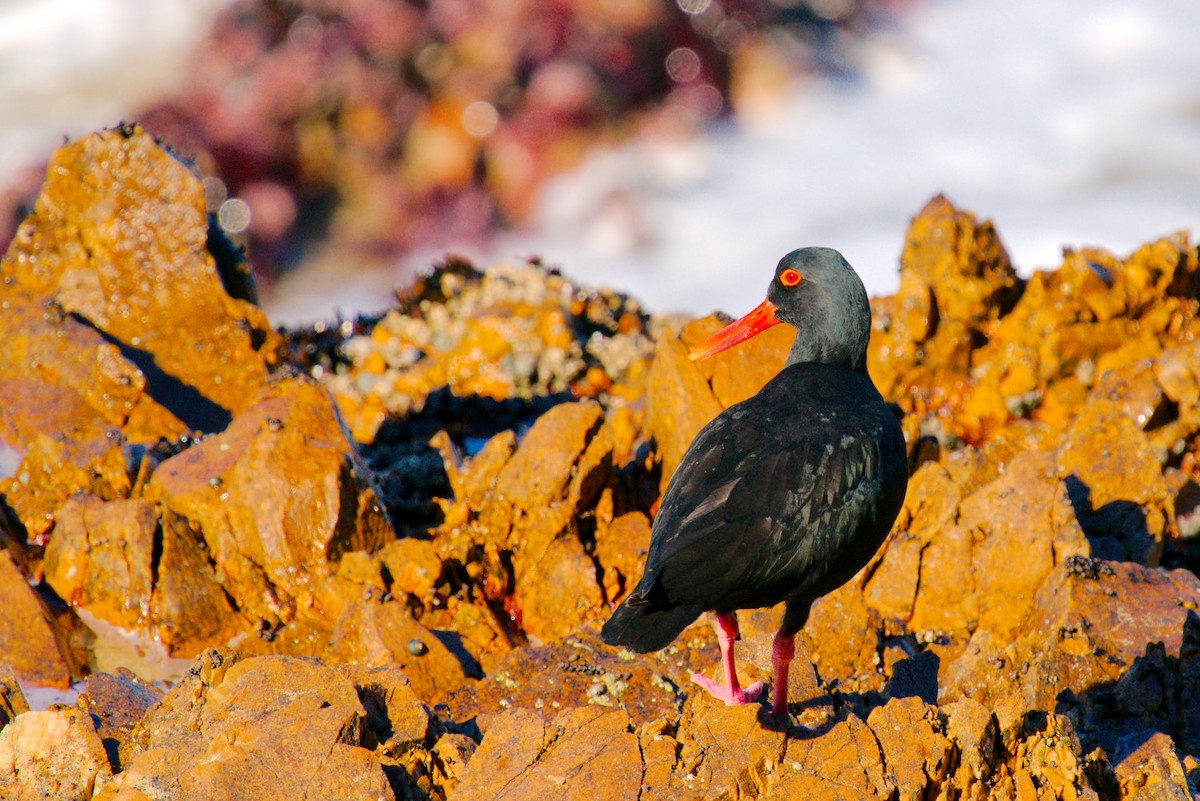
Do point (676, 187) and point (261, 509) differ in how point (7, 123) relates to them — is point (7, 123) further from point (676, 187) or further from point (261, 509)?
point (261, 509)

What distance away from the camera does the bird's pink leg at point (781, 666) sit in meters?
3.76

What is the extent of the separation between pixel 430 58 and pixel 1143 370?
13.3 m

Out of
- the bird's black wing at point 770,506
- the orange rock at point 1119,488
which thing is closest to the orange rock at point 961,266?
the orange rock at point 1119,488

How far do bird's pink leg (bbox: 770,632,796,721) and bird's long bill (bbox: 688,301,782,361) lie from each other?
56.0 inches

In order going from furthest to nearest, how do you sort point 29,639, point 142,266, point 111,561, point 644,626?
point 142,266 → point 111,561 → point 29,639 → point 644,626

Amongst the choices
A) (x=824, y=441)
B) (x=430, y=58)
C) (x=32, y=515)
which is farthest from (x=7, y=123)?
(x=824, y=441)

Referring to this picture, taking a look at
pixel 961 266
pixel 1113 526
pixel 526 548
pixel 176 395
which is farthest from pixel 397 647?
pixel 961 266

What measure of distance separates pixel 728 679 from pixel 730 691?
0.04 meters

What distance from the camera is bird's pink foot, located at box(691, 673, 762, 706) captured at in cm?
383

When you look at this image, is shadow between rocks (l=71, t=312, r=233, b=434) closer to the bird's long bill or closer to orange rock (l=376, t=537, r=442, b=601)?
orange rock (l=376, t=537, r=442, b=601)

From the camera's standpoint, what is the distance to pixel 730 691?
385 cm

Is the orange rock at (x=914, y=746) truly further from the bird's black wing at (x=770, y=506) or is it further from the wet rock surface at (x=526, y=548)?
the bird's black wing at (x=770, y=506)

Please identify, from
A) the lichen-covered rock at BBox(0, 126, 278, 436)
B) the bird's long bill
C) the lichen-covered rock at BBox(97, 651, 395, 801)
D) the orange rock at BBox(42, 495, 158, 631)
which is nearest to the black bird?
the bird's long bill

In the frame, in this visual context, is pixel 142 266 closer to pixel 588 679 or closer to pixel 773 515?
pixel 588 679
